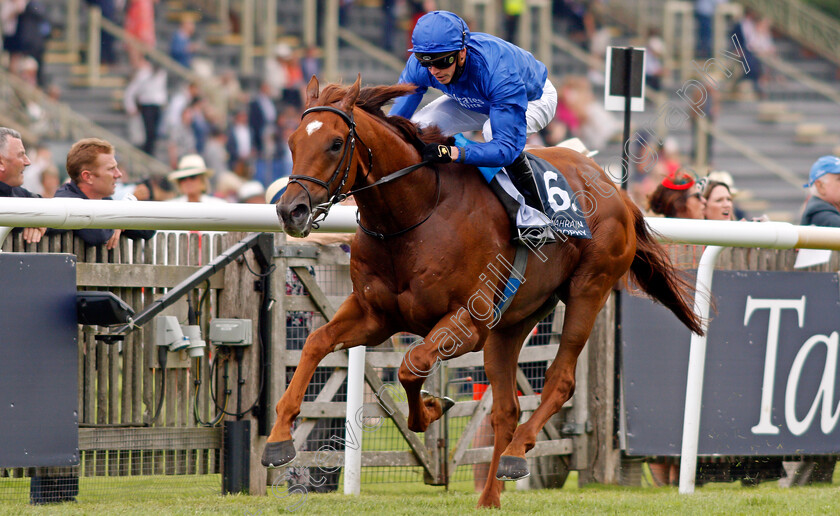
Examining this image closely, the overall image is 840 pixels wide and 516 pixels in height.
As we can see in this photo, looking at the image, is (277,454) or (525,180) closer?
(277,454)

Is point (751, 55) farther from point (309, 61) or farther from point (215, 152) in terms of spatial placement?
point (215, 152)

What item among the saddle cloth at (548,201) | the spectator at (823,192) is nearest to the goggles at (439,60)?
the saddle cloth at (548,201)

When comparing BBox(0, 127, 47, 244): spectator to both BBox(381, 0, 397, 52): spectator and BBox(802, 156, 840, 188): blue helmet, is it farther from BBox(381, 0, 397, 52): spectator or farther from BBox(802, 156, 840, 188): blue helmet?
BBox(381, 0, 397, 52): spectator

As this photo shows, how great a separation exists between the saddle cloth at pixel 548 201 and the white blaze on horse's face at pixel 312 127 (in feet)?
2.69

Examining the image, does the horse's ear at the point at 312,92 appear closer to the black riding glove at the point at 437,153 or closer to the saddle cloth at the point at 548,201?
the black riding glove at the point at 437,153

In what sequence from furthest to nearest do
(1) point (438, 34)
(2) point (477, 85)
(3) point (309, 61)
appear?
1. (3) point (309, 61)
2. (2) point (477, 85)
3. (1) point (438, 34)

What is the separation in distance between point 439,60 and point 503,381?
1579 mm

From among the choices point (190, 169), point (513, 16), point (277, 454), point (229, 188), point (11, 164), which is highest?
point (513, 16)

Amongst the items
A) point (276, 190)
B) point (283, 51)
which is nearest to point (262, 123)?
point (283, 51)

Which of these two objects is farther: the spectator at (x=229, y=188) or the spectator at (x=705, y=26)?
the spectator at (x=705, y=26)

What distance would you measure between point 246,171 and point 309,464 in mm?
Answer: 9693

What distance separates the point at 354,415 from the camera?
209 inches

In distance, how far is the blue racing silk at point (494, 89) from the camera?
15.1 feet

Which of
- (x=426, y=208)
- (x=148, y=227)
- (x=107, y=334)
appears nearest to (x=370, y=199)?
(x=426, y=208)
